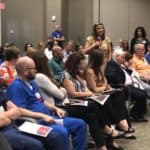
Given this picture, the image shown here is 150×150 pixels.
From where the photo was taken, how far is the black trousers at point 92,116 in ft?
14.9

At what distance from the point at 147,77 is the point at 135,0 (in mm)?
7968

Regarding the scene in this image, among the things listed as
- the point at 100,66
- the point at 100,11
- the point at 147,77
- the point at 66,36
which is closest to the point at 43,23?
the point at 66,36

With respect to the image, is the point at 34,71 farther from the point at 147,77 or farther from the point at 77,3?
the point at 77,3

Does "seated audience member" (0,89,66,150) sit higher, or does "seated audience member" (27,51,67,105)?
"seated audience member" (27,51,67,105)

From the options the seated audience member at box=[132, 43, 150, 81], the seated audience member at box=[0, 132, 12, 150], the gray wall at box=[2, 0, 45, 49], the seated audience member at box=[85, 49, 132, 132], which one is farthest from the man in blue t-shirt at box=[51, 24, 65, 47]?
the seated audience member at box=[0, 132, 12, 150]

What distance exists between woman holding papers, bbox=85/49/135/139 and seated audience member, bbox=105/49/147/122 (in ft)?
2.89

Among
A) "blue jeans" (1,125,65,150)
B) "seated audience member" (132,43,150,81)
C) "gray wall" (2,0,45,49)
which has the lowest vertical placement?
"blue jeans" (1,125,65,150)

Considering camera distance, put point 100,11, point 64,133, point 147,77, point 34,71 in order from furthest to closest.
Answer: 1. point 100,11
2. point 147,77
3. point 34,71
4. point 64,133

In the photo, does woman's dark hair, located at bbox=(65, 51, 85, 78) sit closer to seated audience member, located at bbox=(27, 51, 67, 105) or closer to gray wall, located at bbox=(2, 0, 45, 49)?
seated audience member, located at bbox=(27, 51, 67, 105)

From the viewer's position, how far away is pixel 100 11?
47.0 feet

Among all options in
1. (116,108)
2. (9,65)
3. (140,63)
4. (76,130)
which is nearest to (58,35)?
(140,63)

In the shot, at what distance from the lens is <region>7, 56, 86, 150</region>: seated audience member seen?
3.84m

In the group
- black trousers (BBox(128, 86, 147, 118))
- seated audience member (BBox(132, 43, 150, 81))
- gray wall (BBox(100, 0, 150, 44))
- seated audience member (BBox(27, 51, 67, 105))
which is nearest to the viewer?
seated audience member (BBox(27, 51, 67, 105))

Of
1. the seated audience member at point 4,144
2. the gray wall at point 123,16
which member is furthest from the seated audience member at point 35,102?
the gray wall at point 123,16
